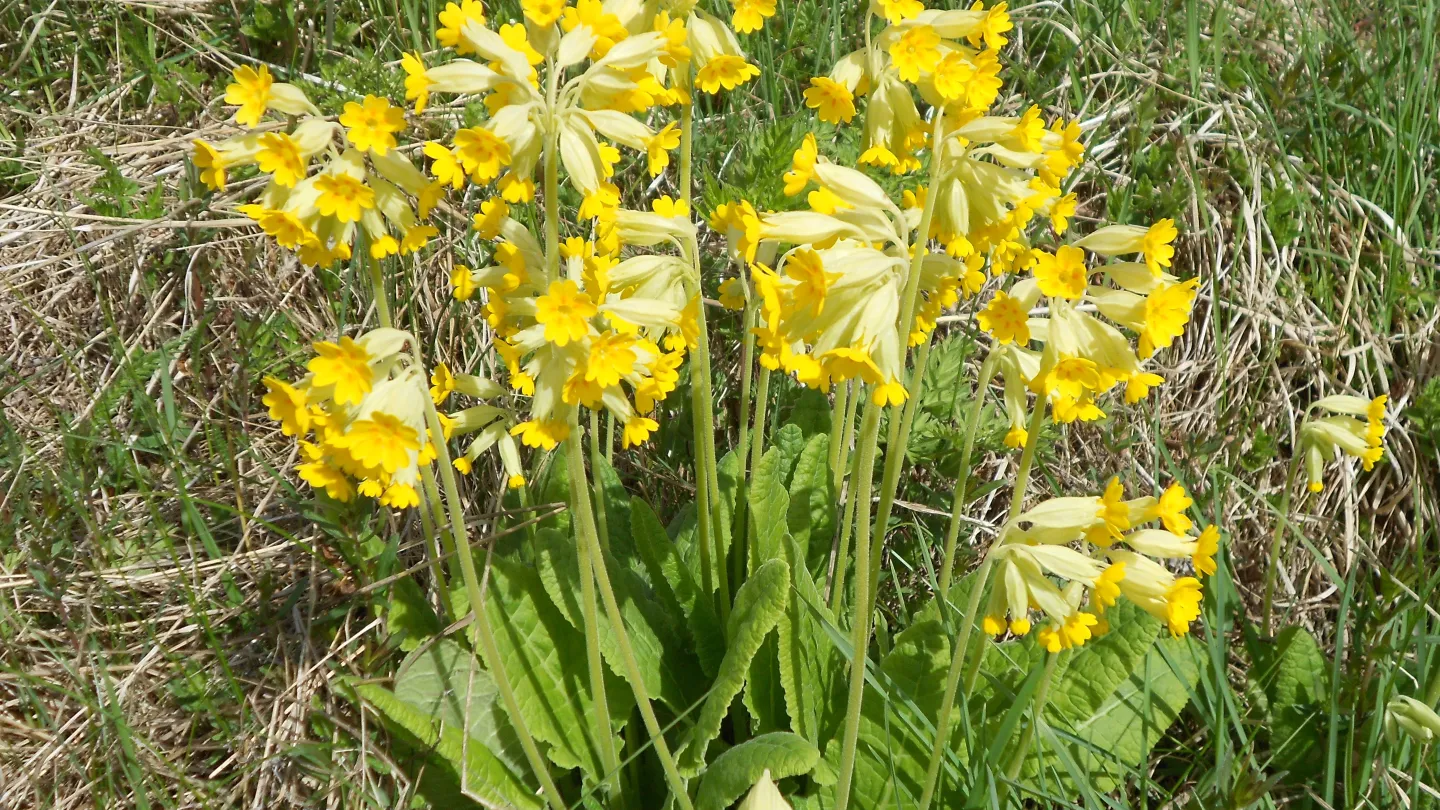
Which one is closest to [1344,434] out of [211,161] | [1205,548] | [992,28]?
[1205,548]

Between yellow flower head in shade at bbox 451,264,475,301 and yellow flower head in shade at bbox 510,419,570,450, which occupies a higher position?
yellow flower head in shade at bbox 451,264,475,301

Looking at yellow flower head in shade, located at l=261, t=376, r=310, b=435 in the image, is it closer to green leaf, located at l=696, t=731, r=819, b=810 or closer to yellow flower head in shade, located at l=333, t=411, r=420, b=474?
yellow flower head in shade, located at l=333, t=411, r=420, b=474

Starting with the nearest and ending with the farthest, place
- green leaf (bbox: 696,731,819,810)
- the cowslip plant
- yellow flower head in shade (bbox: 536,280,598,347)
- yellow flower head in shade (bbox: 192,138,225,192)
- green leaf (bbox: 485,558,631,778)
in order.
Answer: yellow flower head in shade (bbox: 536,280,598,347) < the cowslip plant < yellow flower head in shade (bbox: 192,138,225,192) < green leaf (bbox: 696,731,819,810) < green leaf (bbox: 485,558,631,778)

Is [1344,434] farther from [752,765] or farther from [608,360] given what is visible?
[608,360]

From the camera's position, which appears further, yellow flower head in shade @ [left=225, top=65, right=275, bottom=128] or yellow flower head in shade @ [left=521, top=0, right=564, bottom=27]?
yellow flower head in shade @ [left=225, top=65, right=275, bottom=128]

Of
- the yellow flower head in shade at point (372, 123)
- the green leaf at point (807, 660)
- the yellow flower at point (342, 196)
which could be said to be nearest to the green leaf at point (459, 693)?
the green leaf at point (807, 660)

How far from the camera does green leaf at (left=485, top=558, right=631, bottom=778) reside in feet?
7.92

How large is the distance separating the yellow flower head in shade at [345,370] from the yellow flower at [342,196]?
0.22 metres

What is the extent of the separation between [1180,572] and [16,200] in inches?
144

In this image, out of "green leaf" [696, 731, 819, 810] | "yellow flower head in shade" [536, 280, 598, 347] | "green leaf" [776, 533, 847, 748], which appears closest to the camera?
"yellow flower head in shade" [536, 280, 598, 347]

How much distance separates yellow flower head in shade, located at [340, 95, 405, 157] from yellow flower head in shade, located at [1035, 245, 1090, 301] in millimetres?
1022

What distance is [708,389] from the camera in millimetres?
2348

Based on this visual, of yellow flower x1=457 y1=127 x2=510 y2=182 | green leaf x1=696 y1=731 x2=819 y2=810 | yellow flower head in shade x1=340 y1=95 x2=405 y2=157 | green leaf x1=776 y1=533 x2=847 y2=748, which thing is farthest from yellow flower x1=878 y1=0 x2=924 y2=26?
green leaf x1=696 y1=731 x2=819 y2=810

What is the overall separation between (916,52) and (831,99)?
9.2 inches
